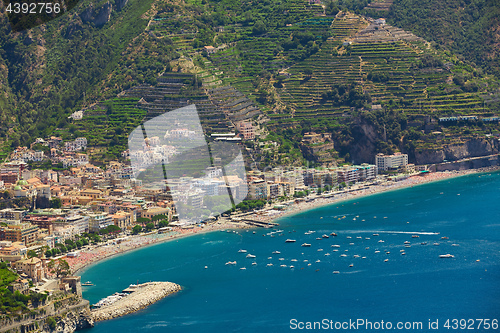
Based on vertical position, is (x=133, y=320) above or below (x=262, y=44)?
below

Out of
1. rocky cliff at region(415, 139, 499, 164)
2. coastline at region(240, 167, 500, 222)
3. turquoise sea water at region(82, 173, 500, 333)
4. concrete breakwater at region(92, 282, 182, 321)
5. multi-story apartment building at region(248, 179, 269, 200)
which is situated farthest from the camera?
rocky cliff at region(415, 139, 499, 164)

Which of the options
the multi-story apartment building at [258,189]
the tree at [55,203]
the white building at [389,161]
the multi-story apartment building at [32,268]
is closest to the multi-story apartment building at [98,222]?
the tree at [55,203]

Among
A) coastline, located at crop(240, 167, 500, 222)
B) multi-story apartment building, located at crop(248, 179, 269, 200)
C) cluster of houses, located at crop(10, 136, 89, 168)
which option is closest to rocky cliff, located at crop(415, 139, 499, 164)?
coastline, located at crop(240, 167, 500, 222)

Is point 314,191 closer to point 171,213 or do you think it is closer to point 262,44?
point 171,213

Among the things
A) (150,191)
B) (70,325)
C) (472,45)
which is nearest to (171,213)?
(150,191)

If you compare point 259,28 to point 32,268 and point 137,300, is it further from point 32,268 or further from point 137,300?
point 32,268

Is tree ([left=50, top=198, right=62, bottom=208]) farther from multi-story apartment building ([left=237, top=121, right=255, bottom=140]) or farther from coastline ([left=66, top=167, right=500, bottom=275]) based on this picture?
multi-story apartment building ([left=237, top=121, right=255, bottom=140])

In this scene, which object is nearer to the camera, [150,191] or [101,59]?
[150,191]
